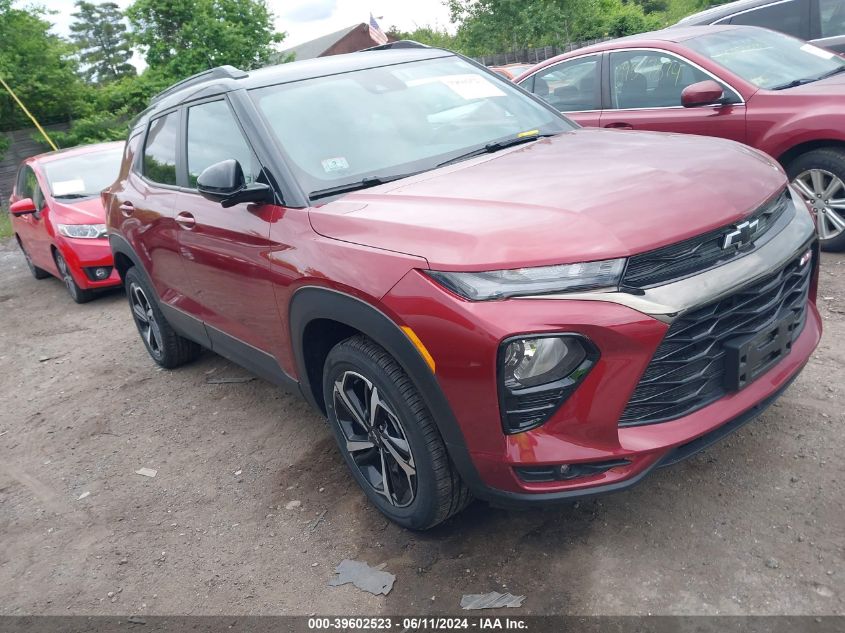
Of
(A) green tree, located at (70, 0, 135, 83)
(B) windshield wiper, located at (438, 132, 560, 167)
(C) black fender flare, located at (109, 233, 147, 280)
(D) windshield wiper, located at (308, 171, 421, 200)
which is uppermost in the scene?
(A) green tree, located at (70, 0, 135, 83)

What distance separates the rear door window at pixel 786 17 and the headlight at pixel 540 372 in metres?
6.52

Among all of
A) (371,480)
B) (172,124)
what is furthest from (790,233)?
(172,124)

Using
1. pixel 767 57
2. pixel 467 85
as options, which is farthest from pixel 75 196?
pixel 767 57

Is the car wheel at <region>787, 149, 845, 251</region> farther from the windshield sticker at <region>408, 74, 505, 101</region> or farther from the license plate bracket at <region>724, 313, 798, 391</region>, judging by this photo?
the license plate bracket at <region>724, 313, 798, 391</region>

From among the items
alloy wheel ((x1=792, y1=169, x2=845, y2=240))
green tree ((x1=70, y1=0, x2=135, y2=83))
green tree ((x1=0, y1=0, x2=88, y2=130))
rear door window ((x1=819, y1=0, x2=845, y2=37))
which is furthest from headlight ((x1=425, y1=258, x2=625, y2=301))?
green tree ((x1=70, y1=0, x2=135, y2=83))

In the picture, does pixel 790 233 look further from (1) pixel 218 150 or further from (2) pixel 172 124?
(2) pixel 172 124

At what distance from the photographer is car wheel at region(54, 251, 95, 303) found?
7.93 m

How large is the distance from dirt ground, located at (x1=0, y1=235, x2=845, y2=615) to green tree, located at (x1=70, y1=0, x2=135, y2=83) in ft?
258

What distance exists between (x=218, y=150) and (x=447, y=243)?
185cm

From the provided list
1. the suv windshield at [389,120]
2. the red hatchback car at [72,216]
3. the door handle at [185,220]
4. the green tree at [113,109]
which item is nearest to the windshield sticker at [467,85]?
the suv windshield at [389,120]

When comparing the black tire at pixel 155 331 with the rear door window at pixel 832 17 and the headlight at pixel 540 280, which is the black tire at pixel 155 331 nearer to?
the headlight at pixel 540 280

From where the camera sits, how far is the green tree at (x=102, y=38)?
2918 inches

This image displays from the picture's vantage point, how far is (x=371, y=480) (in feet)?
10.3

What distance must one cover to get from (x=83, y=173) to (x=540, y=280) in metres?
7.62
